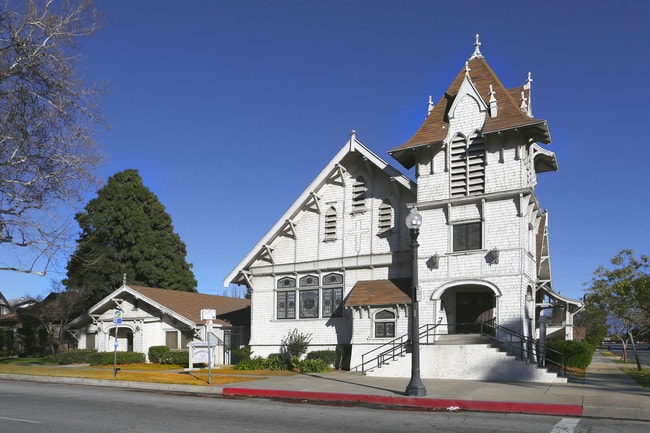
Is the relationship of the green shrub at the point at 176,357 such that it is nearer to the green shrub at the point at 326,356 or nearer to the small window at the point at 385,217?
the green shrub at the point at 326,356

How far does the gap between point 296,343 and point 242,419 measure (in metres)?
15.8

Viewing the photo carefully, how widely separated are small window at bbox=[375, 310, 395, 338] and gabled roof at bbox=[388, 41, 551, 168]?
6916 millimetres

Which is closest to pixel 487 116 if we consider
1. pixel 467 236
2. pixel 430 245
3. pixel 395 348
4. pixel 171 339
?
pixel 467 236

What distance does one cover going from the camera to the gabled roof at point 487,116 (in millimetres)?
23766

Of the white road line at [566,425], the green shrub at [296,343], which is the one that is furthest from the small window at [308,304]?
the white road line at [566,425]

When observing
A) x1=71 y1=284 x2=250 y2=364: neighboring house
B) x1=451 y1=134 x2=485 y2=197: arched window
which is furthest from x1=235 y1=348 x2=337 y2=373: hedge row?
x1=451 y1=134 x2=485 y2=197: arched window

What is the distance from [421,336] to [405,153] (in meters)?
7.89

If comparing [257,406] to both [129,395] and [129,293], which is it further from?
[129,293]

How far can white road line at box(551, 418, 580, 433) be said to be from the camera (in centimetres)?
1129

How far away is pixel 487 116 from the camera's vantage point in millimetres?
24828

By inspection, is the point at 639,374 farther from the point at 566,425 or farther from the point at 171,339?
the point at 171,339

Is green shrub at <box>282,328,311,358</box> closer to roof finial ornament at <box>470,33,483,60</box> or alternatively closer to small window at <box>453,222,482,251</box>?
small window at <box>453,222,482,251</box>

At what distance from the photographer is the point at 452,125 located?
84.2 ft

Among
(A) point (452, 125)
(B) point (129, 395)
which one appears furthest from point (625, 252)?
(B) point (129, 395)
